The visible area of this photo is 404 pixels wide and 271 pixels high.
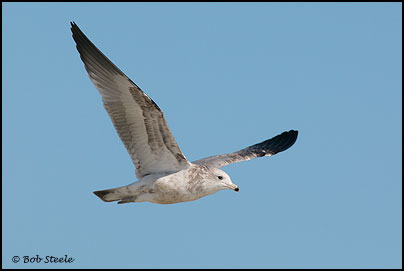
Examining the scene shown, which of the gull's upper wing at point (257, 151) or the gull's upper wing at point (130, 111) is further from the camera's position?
the gull's upper wing at point (257, 151)

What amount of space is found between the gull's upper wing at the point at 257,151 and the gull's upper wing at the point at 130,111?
1500mm

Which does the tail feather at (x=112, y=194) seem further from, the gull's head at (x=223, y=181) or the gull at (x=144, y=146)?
the gull's head at (x=223, y=181)

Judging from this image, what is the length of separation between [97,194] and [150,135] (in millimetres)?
1381

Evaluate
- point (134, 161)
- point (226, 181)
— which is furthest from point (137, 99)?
point (226, 181)

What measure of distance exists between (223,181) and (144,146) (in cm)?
142

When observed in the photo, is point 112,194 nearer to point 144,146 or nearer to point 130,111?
point 144,146

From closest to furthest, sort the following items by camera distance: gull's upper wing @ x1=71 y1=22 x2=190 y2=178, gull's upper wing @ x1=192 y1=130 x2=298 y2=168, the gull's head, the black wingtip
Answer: gull's upper wing @ x1=71 y1=22 x2=190 y2=178, the gull's head, gull's upper wing @ x1=192 y1=130 x2=298 y2=168, the black wingtip

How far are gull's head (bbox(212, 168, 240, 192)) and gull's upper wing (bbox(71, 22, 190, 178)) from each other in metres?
0.56

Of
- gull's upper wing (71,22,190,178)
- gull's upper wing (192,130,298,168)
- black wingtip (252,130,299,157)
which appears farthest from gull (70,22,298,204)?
black wingtip (252,130,299,157)

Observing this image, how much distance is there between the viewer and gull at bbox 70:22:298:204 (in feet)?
33.9

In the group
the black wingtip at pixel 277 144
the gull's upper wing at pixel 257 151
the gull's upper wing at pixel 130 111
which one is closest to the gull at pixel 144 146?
the gull's upper wing at pixel 130 111

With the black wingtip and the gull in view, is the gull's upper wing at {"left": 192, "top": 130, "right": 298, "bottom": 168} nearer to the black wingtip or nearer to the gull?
the black wingtip

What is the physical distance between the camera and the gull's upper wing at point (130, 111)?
10.3 metres

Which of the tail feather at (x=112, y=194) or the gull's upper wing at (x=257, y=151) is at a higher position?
the gull's upper wing at (x=257, y=151)
